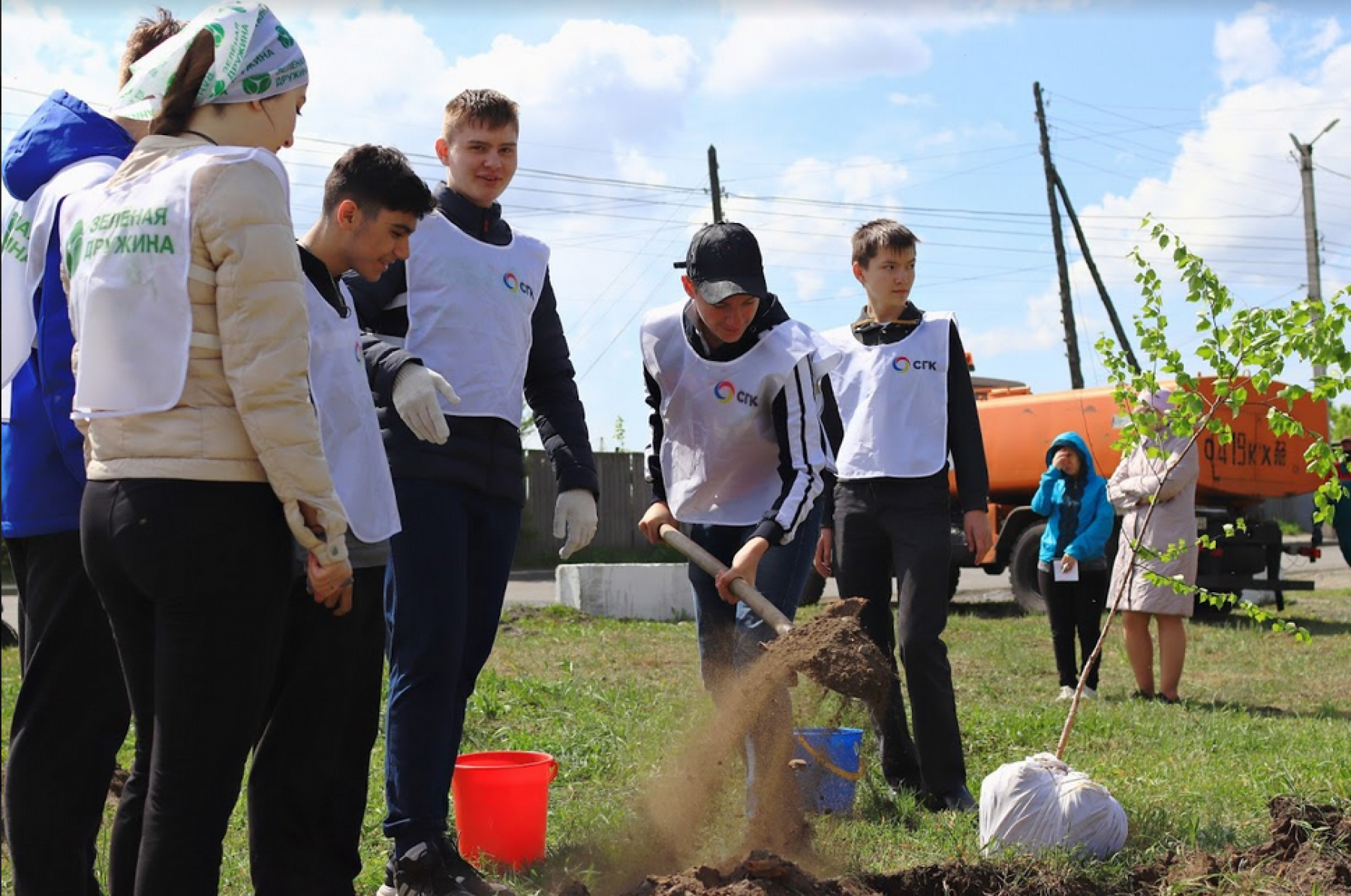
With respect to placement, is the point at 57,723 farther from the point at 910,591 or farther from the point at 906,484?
the point at 906,484

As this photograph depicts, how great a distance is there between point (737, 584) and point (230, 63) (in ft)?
7.01

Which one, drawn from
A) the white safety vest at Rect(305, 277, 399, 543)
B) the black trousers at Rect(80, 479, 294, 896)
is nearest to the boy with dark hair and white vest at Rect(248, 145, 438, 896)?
the white safety vest at Rect(305, 277, 399, 543)

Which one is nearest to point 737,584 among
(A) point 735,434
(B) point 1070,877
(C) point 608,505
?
(A) point 735,434

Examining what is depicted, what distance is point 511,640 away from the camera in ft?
35.9

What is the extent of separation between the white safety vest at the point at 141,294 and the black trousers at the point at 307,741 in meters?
0.65

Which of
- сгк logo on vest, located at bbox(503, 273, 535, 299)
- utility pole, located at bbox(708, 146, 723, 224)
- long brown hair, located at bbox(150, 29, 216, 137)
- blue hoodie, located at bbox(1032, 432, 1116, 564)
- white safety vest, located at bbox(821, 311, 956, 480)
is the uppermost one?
utility pole, located at bbox(708, 146, 723, 224)

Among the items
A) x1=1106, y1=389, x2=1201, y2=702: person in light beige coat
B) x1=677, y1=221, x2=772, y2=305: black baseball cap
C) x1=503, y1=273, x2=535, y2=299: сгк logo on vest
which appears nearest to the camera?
x1=503, y1=273, x2=535, y2=299: сгк logo on vest

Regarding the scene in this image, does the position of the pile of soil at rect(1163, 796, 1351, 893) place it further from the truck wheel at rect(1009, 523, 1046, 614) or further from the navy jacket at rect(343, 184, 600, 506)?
the truck wheel at rect(1009, 523, 1046, 614)

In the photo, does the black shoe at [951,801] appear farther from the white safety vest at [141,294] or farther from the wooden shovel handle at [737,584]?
the white safety vest at [141,294]

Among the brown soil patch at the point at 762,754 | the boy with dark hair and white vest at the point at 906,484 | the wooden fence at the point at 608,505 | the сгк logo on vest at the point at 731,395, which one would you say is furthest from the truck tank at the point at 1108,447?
the wooden fence at the point at 608,505

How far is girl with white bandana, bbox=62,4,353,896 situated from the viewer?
2410 millimetres

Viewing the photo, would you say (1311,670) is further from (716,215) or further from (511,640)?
(716,215)

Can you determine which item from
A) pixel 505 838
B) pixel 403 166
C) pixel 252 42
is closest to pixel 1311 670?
pixel 505 838

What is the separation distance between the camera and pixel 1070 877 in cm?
336
